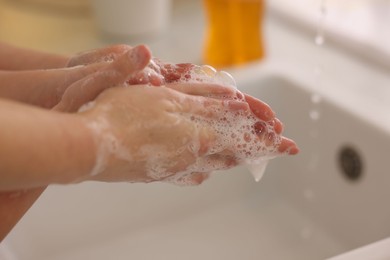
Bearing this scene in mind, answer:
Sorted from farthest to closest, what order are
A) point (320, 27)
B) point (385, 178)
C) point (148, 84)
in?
point (320, 27) → point (385, 178) → point (148, 84)

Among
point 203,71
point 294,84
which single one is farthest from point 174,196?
point 203,71

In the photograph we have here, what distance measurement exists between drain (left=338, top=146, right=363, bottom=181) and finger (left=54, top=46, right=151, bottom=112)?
48cm

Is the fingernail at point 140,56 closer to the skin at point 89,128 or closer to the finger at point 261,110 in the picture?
the skin at point 89,128

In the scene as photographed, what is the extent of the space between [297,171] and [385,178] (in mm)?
189

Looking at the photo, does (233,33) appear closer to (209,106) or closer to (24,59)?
(24,59)

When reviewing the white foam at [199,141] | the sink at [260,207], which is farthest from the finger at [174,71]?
the sink at [260,207]

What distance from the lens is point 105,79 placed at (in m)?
0.49

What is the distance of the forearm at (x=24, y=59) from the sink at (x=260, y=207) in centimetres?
24

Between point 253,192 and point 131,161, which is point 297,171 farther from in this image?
point 131,161

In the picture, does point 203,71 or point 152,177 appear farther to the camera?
point 203,71

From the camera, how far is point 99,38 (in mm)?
1144

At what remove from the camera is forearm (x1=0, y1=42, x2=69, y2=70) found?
0.68m

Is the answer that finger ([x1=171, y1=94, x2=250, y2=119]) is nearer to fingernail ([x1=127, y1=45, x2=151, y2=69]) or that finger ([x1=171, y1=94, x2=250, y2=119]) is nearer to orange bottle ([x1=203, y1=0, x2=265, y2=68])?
fingernail ([x1=127, y1=45, x2=151, y2=69])

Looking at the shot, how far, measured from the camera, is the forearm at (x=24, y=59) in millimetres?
677
